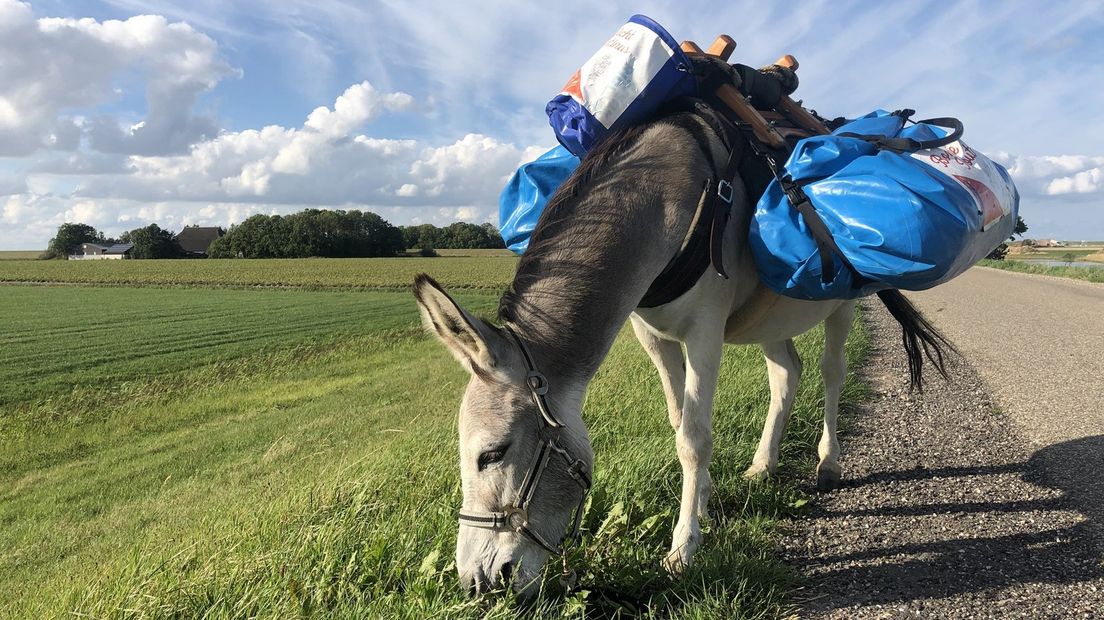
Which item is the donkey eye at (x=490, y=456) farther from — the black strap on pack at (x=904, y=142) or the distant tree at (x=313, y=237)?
the distant tree at (x=313, y=237)

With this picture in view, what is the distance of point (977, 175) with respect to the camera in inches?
133

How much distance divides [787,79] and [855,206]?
1.84 m

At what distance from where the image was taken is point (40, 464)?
9.05 m

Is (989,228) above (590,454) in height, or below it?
above

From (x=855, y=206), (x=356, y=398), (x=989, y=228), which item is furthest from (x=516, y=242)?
(x=356, y=398)

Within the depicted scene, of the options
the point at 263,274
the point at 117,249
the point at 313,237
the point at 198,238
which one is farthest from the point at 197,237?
the point at 263,274

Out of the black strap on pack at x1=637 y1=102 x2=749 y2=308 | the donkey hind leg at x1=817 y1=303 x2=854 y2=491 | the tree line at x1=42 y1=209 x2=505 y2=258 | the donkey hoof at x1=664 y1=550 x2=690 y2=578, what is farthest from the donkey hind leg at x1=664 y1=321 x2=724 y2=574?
the tree line at x1=42 y1=209 x2=505 y2=258

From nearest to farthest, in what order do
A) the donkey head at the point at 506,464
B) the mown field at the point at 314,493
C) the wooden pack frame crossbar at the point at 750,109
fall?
the donkey head at the point at 506,464 < the mown field at the point at 314,493 < the wooden pack frame crossbar at the point at 750,109

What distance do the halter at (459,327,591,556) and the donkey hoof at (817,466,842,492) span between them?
8.64 feet

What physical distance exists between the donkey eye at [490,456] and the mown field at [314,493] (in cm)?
55

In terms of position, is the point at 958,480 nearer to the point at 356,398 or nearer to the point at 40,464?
the point at 356,398

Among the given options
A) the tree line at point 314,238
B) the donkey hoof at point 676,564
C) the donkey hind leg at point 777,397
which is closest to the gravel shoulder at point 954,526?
the donkey hind leg at point 777,397

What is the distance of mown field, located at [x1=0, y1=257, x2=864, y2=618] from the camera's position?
9.21 feet

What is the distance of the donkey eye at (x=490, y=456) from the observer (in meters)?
2.60
